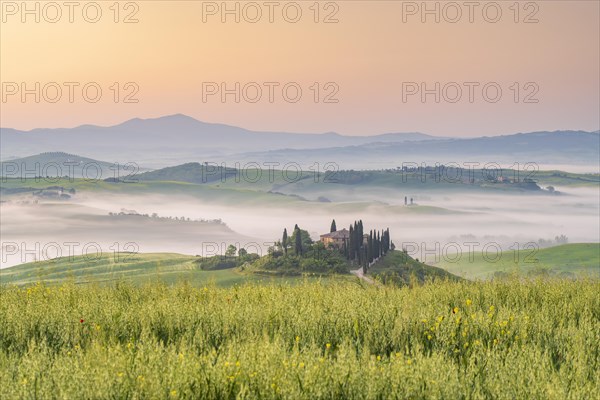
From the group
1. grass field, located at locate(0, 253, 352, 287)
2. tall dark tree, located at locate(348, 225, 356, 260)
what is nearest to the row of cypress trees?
tall dark tree, located at locate(348, 225, 356, 260)

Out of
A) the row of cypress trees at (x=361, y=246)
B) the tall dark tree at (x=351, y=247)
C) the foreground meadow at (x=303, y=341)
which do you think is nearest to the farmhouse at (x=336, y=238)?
the row of cypress trees at (x=361, y=246)

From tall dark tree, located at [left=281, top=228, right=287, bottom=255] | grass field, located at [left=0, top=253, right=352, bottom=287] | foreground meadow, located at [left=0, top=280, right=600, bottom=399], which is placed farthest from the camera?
tall dark tree, located at [left=281, top=228, right=287, bottom=255]

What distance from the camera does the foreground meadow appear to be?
7.71 m

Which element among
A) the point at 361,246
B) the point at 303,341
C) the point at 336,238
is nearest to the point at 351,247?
the point at 361,246

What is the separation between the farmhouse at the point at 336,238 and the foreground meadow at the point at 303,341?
11492cm

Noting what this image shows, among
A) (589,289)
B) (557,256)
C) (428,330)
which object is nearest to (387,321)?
(428,330)

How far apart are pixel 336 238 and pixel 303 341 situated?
127 meters

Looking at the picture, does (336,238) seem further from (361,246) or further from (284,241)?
(361,246)

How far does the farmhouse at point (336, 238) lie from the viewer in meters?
132

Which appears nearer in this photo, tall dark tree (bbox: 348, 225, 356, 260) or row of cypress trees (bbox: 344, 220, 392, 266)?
tall dark tree (bbox: 348, 225, 356, 260)

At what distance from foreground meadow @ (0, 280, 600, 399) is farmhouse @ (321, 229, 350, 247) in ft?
377

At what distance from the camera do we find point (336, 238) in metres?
136

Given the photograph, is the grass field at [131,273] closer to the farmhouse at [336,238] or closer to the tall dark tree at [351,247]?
the tall dark tree at [351,247]

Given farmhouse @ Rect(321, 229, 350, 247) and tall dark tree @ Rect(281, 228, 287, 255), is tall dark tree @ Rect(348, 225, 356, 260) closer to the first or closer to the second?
farmhouse @ Rect(321, 229, 350, 247)
